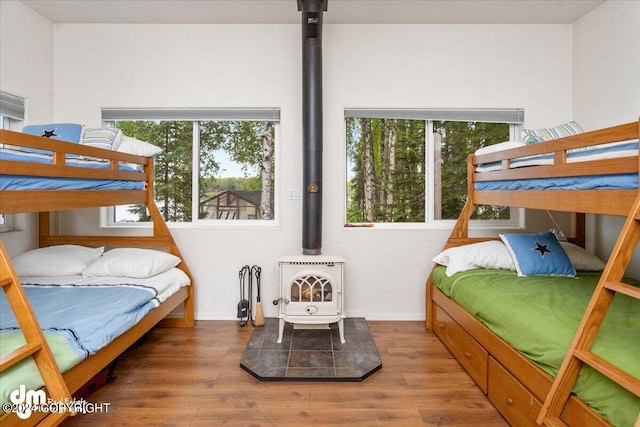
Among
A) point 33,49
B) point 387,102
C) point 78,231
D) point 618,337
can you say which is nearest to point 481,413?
point 618,337

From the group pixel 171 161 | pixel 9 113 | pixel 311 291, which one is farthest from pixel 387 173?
pixel 9 113

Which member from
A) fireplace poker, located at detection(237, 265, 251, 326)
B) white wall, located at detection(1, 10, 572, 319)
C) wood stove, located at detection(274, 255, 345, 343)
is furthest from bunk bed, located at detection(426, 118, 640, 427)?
fireplace poker, located at detection(237, 265, 251, 326)

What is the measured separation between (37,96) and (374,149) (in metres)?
2.96

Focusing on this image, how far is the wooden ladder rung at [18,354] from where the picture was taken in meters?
1.18

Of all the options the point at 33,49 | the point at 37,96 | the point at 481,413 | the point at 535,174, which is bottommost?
the point at 481,413

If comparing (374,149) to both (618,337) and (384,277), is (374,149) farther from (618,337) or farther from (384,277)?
(618,337)

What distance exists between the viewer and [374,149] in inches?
128

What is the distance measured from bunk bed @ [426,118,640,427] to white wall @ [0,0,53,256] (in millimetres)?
3440

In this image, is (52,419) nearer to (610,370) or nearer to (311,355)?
(311,355)

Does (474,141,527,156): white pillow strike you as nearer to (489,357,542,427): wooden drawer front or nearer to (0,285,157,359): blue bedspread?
(489,357,542,427): wooden drawer front

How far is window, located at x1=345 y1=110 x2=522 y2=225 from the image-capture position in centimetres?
322

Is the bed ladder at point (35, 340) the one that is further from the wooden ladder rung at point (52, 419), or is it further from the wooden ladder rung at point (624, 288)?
the wooden ladder rung at point (624, 288)

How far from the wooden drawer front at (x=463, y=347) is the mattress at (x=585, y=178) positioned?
980 mm

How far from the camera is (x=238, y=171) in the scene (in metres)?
3.23
